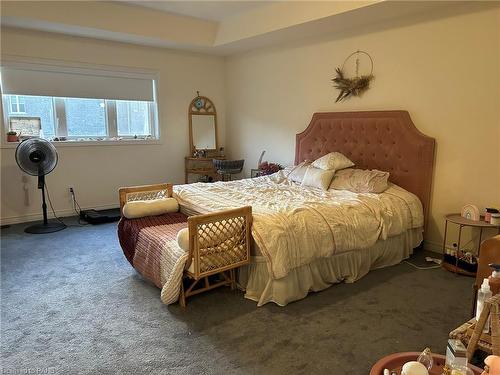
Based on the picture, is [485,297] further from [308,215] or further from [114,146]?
[114,146]

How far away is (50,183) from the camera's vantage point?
15.8 feet

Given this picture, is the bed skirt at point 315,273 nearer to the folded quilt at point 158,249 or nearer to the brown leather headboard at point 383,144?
the folded quilt at point 158,249

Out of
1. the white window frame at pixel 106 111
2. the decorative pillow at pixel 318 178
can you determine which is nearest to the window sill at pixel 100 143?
the white window frame at pixel 106 111

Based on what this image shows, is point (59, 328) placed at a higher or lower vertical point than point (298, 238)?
lower

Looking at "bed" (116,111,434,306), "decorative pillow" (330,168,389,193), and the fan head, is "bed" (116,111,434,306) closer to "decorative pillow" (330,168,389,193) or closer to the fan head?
"decorative pillow" (330,168,389,193)

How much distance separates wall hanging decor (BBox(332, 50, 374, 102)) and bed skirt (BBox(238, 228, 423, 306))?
1.75 metres

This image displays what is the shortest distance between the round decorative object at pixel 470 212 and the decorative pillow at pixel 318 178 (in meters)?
1.27

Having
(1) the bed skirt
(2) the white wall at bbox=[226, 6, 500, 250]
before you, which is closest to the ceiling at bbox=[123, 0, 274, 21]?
(2) the white wall at bbox=[226, 6, 500, 250]

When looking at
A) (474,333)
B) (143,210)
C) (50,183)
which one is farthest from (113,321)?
(50,183)

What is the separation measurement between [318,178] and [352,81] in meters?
1.25

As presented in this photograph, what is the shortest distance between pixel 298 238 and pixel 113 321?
4.52ft

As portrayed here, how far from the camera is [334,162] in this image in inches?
157

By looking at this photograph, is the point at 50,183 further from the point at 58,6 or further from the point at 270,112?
the point at 270,112

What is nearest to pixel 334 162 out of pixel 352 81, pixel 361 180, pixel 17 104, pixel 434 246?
pixel 361 180
